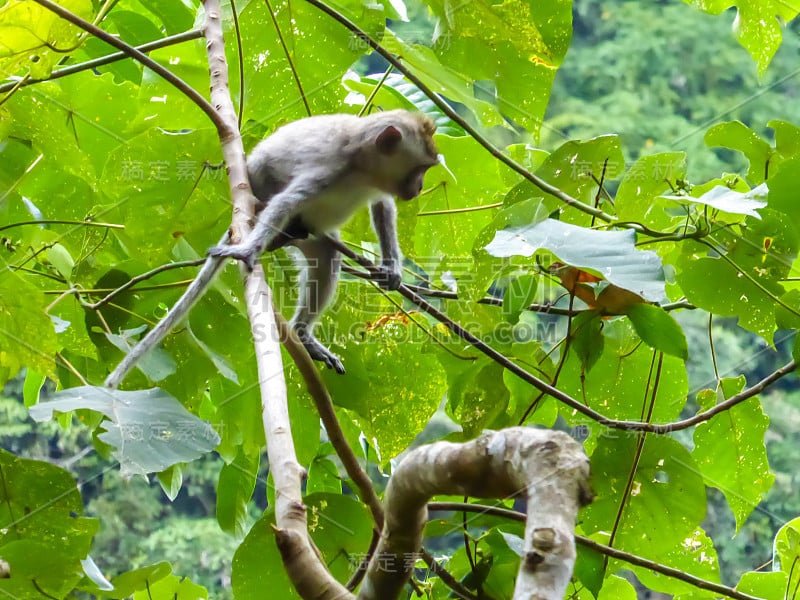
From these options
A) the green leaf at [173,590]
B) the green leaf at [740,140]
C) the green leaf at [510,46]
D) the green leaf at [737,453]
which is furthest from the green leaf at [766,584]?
the green leaf at [173,590]

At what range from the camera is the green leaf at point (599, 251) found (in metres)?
1.77

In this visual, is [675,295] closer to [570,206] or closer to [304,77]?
[570,206]

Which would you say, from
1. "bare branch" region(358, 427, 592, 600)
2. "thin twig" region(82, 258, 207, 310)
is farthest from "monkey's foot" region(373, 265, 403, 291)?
"bare branch" region(358, 427, 592, 600)

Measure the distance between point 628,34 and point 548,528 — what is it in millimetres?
17145

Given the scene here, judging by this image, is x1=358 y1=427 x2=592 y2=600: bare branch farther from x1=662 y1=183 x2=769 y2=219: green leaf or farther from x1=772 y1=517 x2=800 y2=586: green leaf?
x1=772 y1=517 x2=800 y2=586: green leaf

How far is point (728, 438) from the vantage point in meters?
2.38

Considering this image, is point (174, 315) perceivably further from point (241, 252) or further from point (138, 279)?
point (241, 252)

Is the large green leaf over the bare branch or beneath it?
beneath

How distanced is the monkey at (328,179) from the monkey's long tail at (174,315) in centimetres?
52

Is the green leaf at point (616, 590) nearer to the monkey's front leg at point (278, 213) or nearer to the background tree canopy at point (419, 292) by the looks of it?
the background tree canopy at point (419, 292)

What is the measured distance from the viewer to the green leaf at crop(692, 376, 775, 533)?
92.2 inches

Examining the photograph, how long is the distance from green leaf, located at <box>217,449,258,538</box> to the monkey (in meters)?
0.45

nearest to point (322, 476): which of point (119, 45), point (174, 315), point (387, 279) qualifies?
point (387, 279)

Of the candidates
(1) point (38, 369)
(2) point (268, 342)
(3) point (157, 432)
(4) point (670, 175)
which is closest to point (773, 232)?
(4) point (670, 175)
